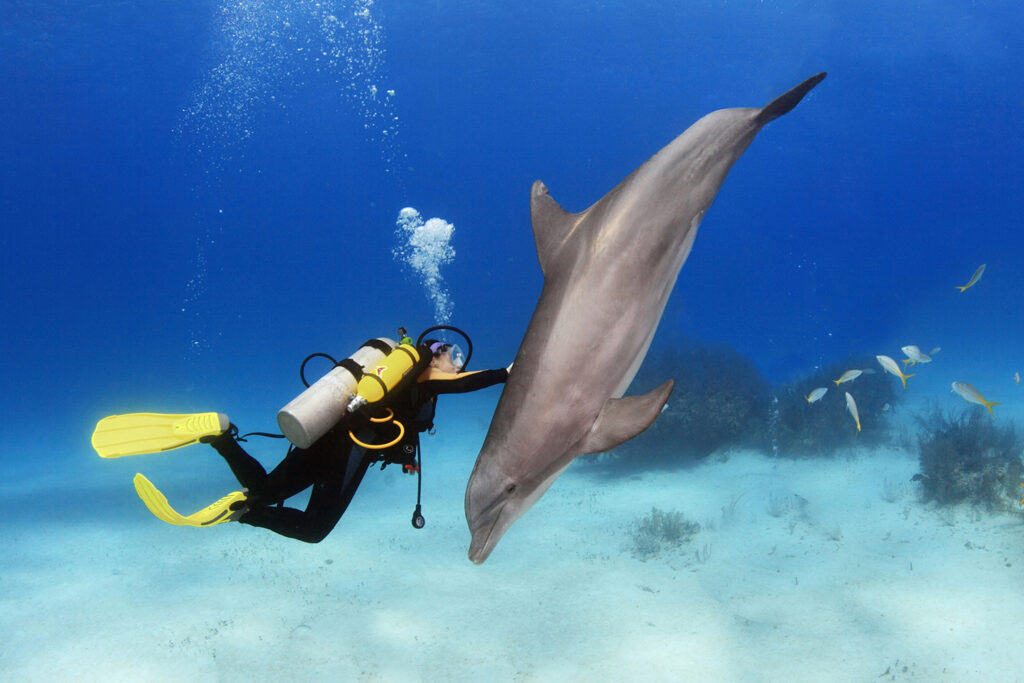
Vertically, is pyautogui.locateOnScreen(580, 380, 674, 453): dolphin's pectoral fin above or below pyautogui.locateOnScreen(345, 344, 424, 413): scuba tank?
below

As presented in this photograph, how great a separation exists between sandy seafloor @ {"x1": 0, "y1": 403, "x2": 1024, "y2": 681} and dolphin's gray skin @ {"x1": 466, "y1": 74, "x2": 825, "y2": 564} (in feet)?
15.4

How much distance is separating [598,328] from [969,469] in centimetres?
1164

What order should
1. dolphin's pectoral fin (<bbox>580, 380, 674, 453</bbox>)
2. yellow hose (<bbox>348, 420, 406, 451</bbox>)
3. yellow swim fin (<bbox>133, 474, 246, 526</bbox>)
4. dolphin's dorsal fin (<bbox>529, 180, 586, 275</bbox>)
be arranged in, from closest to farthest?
1. dolphin's pectoral fin (<bbox>580, 380, 674, 453</bbox>)
2. dolphin's dorsal fin (<bbox>529, 180, 586, 275</bbox>)
3. yellow hose (<bbox>348, 420, 406, 451</bbox>)
4. yellow swim fin (<bbox>133, 474, 246, 526</bbox>)

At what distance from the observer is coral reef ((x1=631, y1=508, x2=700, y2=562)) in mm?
9398

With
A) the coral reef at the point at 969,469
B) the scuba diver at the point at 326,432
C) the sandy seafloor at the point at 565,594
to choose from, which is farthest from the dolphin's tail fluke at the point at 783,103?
the coral reef at the point at 969,469

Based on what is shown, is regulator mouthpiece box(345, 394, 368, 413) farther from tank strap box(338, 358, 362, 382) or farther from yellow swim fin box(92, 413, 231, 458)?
yellow swim fin box(92, 413, 231, 458)

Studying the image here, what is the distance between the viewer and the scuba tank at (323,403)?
11.0ft

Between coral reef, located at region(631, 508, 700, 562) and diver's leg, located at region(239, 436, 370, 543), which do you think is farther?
coral reef, located at region(631, 508, 700, 562)

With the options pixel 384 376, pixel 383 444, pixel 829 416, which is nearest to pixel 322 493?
pixel 383 444

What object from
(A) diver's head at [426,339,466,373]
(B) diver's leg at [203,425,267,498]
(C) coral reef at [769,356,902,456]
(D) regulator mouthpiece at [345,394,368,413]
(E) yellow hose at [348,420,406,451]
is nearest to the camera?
(D) regulator mouthpiece at [345,394,368,413]

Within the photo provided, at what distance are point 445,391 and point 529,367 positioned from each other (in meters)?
1.26

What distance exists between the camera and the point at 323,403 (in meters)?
3.48

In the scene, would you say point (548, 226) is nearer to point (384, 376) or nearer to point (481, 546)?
point (384, 376)

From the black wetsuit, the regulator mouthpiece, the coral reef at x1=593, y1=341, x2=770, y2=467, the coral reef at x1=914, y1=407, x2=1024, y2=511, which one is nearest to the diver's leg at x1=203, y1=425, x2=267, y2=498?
the black wetsuit
